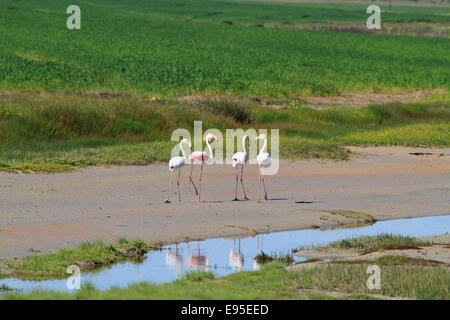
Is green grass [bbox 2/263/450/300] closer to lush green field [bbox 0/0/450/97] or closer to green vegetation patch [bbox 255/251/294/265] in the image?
green vegetation patch [bbox 255/251/294/265]

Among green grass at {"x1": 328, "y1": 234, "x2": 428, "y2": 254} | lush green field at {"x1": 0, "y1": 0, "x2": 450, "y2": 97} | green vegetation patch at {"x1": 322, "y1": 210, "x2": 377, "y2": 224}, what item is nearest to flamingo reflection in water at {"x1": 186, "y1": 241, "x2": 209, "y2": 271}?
green grass at {"x1": 328, "y1": 234, "x2": 428, "y2": 254}

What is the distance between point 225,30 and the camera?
89312 millimetres

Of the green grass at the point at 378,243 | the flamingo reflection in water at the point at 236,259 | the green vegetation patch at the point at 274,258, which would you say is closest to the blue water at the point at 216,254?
the flamingo reflection in water at the point at 236,259

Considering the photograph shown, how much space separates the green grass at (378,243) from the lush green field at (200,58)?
29.2m

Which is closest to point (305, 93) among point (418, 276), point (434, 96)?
point (434, 96)

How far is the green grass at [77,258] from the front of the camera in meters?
12.8

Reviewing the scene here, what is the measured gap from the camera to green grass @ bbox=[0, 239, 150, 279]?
12.8m

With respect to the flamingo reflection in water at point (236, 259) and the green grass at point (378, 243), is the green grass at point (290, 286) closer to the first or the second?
the flamingo reflection in water at point (236, 259)

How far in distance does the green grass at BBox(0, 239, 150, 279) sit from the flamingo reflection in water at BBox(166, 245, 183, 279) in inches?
15.1

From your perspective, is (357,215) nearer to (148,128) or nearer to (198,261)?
(198,261)

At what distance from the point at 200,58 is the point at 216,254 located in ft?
161

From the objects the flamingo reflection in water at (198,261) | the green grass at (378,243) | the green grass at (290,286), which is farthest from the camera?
the green grass at (378,243)

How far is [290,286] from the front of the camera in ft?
38.4

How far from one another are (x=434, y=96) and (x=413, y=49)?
34509 mm
